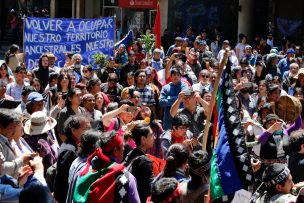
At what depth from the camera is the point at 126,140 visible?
7.05 metres

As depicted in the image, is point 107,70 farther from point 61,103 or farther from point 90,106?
point 90,106

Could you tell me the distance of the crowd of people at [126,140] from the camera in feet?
16.8

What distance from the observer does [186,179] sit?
5.57 metres

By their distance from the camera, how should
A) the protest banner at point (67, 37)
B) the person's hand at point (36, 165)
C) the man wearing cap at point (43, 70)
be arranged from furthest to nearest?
the protest banner at point (67, 37), the man wearing cap at point (43, 70), the person's hand at point (36, 165)

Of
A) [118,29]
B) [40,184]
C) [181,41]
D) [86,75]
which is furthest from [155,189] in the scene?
[118,29]

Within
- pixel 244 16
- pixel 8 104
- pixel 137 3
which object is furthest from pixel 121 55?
pixel 137 3

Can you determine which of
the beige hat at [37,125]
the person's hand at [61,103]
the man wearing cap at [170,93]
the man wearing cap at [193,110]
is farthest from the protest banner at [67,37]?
the beige hat at [37,125]

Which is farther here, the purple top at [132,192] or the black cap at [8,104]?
the black cap at [8,104]

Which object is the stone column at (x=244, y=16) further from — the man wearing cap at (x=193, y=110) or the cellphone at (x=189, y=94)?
the cellphone at (x=189, y=94)

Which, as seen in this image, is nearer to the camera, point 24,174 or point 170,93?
point 24,174

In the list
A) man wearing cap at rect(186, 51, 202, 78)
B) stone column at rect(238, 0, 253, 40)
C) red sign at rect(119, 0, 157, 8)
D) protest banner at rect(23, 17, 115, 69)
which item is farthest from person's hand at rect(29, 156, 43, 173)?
red sign at rect(119, 0, 157, 8)

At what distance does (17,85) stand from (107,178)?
612 centimetres

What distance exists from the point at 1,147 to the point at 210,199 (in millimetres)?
1724

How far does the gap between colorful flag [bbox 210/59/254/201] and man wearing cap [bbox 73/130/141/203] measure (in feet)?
2.00
